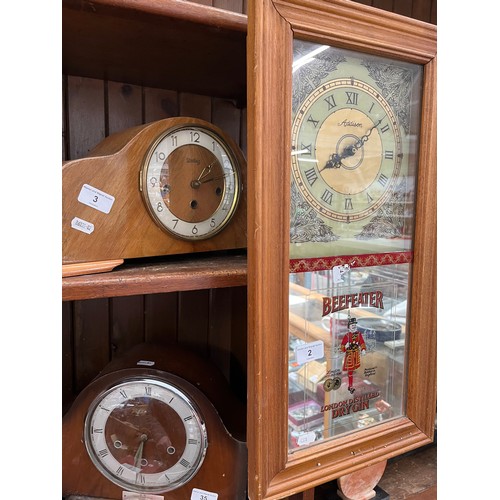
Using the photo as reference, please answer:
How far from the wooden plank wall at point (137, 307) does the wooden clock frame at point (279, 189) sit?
0.41 meters

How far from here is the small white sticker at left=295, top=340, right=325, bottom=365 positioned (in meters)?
0.72

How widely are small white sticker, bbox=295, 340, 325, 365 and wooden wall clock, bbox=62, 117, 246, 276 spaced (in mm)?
244

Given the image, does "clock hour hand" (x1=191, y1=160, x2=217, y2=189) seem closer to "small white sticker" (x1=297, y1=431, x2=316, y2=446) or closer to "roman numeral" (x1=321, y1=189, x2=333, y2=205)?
"roman numeral" (x1=321, y1=189, x2=333, y2=205)

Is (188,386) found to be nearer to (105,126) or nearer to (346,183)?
(346,183)

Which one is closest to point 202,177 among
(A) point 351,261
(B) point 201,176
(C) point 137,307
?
(B) point 201,176

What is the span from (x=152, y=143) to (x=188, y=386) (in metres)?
0.45

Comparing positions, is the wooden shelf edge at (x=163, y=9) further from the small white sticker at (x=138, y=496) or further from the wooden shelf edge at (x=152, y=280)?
the small white sticker at (x=138, y=496)

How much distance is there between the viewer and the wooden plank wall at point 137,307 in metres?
0.96

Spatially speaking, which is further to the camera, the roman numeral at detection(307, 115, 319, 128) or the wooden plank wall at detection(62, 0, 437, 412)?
the wooden plank wall at detection(62, 0, 437, 412)

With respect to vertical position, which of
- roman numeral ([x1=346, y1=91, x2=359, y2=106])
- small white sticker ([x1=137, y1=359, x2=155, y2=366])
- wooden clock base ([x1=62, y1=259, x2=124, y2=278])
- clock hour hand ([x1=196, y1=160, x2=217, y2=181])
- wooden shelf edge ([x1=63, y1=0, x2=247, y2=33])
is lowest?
small white sticker ([x1=137, y1=359, x2=155, y2=366])

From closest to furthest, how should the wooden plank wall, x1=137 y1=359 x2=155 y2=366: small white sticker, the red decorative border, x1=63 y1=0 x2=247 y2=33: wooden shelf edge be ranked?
x1=63 y1=0 x2=247 y2=33: wooden shelf edge < the red decorative border < x1=137 y1=359 x2=155 y2=366: small white sticker < the wooden plank wall

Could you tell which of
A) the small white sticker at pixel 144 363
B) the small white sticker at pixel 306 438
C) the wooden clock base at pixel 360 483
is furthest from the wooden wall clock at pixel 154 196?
the wooden clock base at pixel 360 483

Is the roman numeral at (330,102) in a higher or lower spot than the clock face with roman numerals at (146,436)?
higher

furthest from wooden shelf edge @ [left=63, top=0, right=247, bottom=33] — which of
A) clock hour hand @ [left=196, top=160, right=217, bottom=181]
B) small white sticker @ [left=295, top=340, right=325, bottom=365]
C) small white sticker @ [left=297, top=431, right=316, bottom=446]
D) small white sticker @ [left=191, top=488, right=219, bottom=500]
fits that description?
small white sticker @ [left=191, top=488, right=219, bottom=500]
